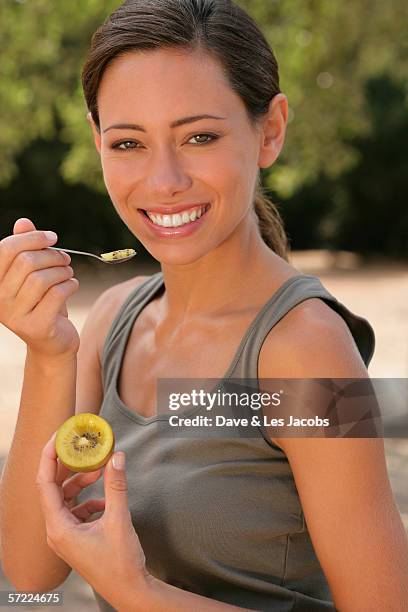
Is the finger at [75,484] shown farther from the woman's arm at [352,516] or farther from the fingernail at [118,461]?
the woman's arm at [352,516]

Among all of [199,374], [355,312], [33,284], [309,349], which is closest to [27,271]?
[33,284]

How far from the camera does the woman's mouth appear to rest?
2064mm

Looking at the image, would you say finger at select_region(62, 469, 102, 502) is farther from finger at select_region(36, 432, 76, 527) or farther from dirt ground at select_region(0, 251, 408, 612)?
dirt ground at select_region(0, 251, 408, 612)

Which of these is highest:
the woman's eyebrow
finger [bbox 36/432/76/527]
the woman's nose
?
the woman's eyebrow

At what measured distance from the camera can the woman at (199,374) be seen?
179cm

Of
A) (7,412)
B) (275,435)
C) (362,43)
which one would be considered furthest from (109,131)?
(362,43)

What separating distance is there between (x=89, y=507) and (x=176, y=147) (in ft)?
2.62

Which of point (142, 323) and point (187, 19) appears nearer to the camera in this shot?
point (187, 19)

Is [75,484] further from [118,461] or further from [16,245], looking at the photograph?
[16,245]

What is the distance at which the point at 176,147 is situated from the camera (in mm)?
2029

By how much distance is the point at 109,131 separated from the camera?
82.1 inches

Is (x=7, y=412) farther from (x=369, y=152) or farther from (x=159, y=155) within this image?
(x=369, y=152)

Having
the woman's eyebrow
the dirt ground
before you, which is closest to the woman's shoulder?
the woman's eyebrow

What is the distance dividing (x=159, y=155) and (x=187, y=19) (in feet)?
1.02
